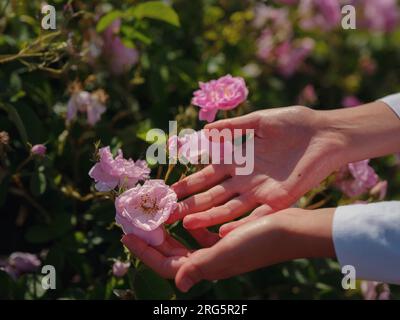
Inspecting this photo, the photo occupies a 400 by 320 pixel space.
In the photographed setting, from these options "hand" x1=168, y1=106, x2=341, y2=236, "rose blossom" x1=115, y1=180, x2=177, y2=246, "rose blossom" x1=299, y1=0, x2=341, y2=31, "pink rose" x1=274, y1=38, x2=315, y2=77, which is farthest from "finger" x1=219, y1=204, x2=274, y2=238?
"rose blossom" x1=299, y1=0, x2=341, y2=31

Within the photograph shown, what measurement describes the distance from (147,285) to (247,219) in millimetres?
258

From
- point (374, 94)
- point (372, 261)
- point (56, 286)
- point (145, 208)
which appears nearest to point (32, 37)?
point (56, 286)

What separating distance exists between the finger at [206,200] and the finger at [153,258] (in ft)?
0.33

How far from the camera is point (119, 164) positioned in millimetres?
1291

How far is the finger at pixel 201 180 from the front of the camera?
1.41 metres

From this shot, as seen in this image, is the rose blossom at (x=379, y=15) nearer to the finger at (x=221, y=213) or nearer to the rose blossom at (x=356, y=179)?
the rose blossom at (x=356, y=179)

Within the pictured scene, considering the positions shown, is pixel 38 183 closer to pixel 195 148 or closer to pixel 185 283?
pixel 195 148

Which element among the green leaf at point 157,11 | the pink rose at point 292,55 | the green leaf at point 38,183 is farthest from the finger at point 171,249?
the pink rose at point 292,55

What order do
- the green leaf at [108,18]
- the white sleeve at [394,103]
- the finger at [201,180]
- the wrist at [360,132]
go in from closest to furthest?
the finger at [201,180], the wrist at [360,132], the white sleeve at [394,103], the green leaf at [108,18]

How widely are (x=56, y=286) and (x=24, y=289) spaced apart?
0.07 metres

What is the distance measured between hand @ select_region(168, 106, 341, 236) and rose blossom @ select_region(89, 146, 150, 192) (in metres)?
0.12

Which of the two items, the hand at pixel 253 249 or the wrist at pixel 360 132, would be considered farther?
the wrist at pixel 360 132

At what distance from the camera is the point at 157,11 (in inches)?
68.3

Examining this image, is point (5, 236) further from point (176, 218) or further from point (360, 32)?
→ point (360, 32)
